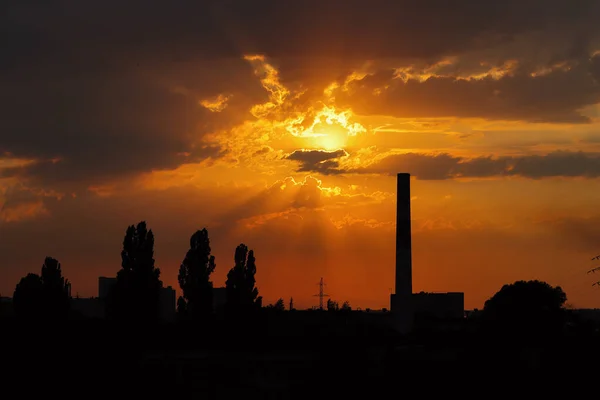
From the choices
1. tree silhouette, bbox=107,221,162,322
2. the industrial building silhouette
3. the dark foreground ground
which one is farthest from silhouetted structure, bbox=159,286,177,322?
the dark foreground ground

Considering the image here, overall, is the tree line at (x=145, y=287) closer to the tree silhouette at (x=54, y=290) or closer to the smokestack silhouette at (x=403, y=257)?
the tree silhouette at (x=54, y=290)

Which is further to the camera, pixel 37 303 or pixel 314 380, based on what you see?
pixel 37 303

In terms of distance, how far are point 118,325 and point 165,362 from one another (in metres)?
17.9

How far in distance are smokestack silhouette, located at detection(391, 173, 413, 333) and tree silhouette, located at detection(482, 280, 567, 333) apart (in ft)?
45.3

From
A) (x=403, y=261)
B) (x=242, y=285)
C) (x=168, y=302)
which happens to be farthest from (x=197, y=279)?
(x=168, y=302)

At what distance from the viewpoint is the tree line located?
→ 3241 inches

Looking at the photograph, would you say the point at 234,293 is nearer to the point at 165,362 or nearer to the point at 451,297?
the point at 165,362

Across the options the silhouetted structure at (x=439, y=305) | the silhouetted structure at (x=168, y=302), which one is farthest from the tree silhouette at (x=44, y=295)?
the silhouetted structure at (x=439, y=305)

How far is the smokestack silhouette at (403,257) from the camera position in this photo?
117 metres

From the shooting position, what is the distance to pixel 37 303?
88.8 meters

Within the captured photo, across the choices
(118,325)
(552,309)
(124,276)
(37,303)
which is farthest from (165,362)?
(552,309)

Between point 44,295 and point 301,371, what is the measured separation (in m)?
36.6

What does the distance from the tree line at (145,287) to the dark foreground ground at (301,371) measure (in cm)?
1122

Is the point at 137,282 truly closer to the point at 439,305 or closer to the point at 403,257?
the point at 403,257
